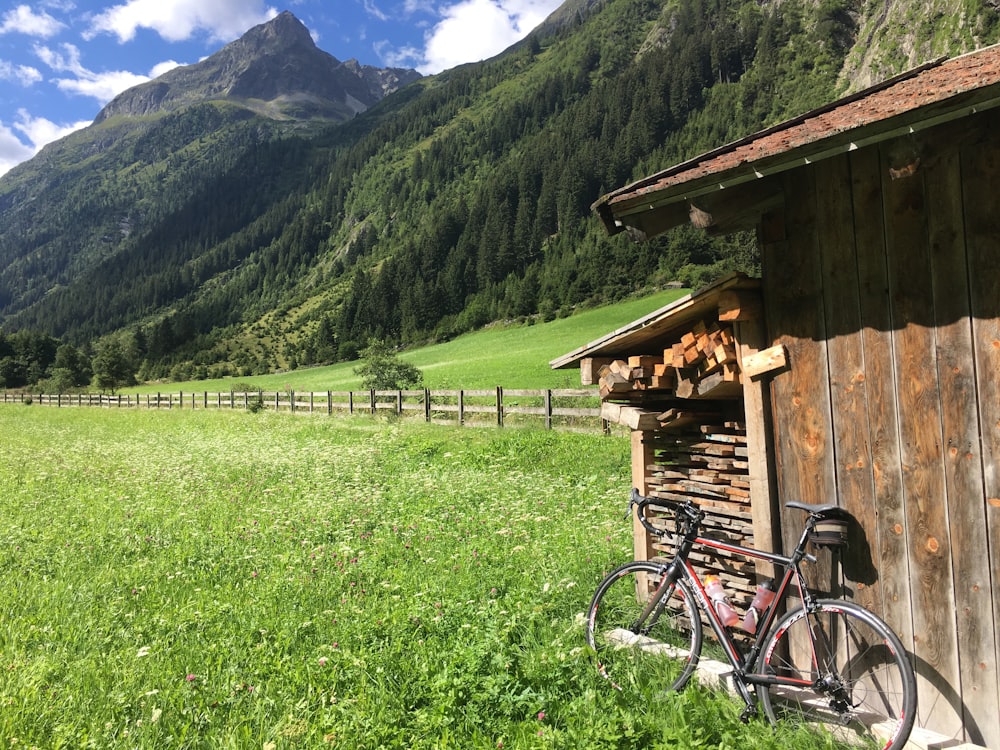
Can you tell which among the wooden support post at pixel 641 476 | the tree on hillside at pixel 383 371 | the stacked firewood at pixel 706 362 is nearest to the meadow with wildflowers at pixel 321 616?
the wooden support post at pixel 641 476

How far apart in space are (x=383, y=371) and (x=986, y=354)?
23.5 meters

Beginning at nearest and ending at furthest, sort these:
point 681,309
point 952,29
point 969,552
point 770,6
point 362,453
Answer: point 969,552
point 681,309
point 362,453
point 952,29
point 770,6

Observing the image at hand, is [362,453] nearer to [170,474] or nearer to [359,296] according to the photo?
[170,474]

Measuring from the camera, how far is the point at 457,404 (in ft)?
69.0

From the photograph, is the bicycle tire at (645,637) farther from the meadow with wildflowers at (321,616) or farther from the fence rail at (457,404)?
the fence rail at (457,404)

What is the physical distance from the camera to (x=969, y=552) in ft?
11.2

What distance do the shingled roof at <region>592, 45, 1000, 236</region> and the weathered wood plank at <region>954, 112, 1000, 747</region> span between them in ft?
1.49

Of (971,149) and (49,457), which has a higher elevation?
(971,149)

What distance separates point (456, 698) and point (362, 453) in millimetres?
11155

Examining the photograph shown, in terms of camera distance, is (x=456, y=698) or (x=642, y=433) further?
(x=642, y=433)

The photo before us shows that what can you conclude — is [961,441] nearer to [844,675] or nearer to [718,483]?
[844,675]

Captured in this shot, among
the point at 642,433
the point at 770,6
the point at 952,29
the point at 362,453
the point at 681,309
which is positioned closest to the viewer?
the point at 681,309

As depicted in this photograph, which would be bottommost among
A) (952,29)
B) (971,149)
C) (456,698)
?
(456,698)

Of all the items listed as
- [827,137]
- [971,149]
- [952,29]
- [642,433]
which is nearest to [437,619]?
[642,433]
